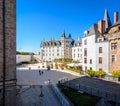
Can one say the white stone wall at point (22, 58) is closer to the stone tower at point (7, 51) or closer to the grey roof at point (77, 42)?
the grey roof at point (77, 42)

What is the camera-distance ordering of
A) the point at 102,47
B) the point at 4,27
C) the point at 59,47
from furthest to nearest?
1. the point at 59,47
2. the point at 102,47
3. the point at 4,27

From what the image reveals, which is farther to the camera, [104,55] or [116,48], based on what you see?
[104,55]

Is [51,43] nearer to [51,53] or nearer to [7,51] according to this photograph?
[51,53]

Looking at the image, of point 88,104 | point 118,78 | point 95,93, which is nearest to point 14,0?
point 88,104

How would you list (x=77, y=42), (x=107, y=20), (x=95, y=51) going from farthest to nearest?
(x=77, y=42), (x=107, y=20), (x=95, y=51)

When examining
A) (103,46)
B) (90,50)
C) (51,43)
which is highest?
(51,43)

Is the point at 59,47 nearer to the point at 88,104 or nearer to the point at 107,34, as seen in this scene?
the point at 107,34

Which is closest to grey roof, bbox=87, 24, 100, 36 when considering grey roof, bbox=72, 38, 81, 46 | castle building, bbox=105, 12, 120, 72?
castle building, bbox=105, 12, 120, 72

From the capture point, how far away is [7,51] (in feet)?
36.7

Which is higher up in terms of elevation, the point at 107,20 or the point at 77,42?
the point at 107,20

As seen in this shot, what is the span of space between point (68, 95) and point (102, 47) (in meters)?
23.2

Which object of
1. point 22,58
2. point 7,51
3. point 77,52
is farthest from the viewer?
point 77,52

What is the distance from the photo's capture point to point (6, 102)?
1105cm

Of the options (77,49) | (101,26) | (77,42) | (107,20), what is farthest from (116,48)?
(77,42)
